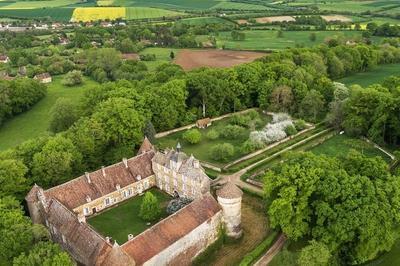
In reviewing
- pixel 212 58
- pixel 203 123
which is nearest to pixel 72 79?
pixel 212 58

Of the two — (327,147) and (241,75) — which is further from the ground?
(241,75)

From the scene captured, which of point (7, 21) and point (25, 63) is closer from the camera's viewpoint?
point (25, 63)

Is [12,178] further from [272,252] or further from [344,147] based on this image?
[344,147]

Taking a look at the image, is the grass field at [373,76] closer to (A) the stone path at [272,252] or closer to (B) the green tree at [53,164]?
(A) the stone path at [272,252]

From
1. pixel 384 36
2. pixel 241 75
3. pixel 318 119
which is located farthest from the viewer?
pixel 384 36

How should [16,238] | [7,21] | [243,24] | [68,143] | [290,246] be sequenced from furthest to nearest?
[7,21] → [243,24] → [68,143] → [290,246] → [16,238]

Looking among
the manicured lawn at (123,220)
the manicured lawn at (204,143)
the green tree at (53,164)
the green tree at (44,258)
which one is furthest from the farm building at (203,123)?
the green tree at (44,258)

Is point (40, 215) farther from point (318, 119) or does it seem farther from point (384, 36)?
point (384, 36)

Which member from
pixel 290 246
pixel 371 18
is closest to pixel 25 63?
pixel 290 246
